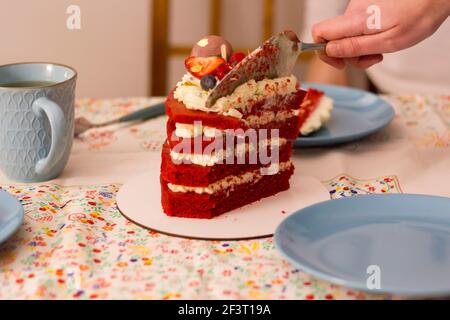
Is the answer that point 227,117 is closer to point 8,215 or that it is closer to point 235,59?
point 235,59

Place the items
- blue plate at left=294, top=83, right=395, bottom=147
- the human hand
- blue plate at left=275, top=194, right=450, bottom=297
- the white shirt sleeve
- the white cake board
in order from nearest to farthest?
blue plate at left=275, top=194, right=450, bottom=297, the white cake board, the human hand, blue plate at left=294, top=83, right=395, bottom=147, the white shirt sleeve

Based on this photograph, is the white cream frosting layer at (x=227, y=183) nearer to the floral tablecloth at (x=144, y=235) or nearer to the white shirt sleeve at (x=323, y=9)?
the floral tablecloth at (x=144, y=235)

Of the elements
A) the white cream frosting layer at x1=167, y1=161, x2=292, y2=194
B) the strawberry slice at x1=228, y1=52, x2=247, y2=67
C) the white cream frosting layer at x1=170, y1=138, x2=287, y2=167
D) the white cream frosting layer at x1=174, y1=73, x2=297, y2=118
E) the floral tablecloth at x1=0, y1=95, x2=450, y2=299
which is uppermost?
the strawberry slice at x1=228, y1=52, x2=247, y2=67

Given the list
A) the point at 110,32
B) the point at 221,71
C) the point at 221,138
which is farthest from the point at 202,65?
the point at 110,32

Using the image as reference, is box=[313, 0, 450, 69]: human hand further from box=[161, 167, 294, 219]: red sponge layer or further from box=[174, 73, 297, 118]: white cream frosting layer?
box=[161, 167, 294, 219]: red sponge layer

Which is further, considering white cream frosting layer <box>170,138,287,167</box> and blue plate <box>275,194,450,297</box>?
white cream frosting layer <box>170,138,287,167</box>

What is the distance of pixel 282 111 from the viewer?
1.25 metres

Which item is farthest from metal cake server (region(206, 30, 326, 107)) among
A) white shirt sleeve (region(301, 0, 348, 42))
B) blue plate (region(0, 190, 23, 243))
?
white shirt sleeve (region(301, 0, 348, 42))

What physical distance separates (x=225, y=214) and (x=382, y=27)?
1.60ft

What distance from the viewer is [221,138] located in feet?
3.76

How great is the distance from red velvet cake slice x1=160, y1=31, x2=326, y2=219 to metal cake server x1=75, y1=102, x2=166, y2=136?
41 centimetres

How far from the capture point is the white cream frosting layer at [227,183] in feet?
3.83

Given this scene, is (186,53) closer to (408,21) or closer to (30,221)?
(408,21)

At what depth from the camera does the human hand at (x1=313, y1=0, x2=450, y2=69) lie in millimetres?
1336
